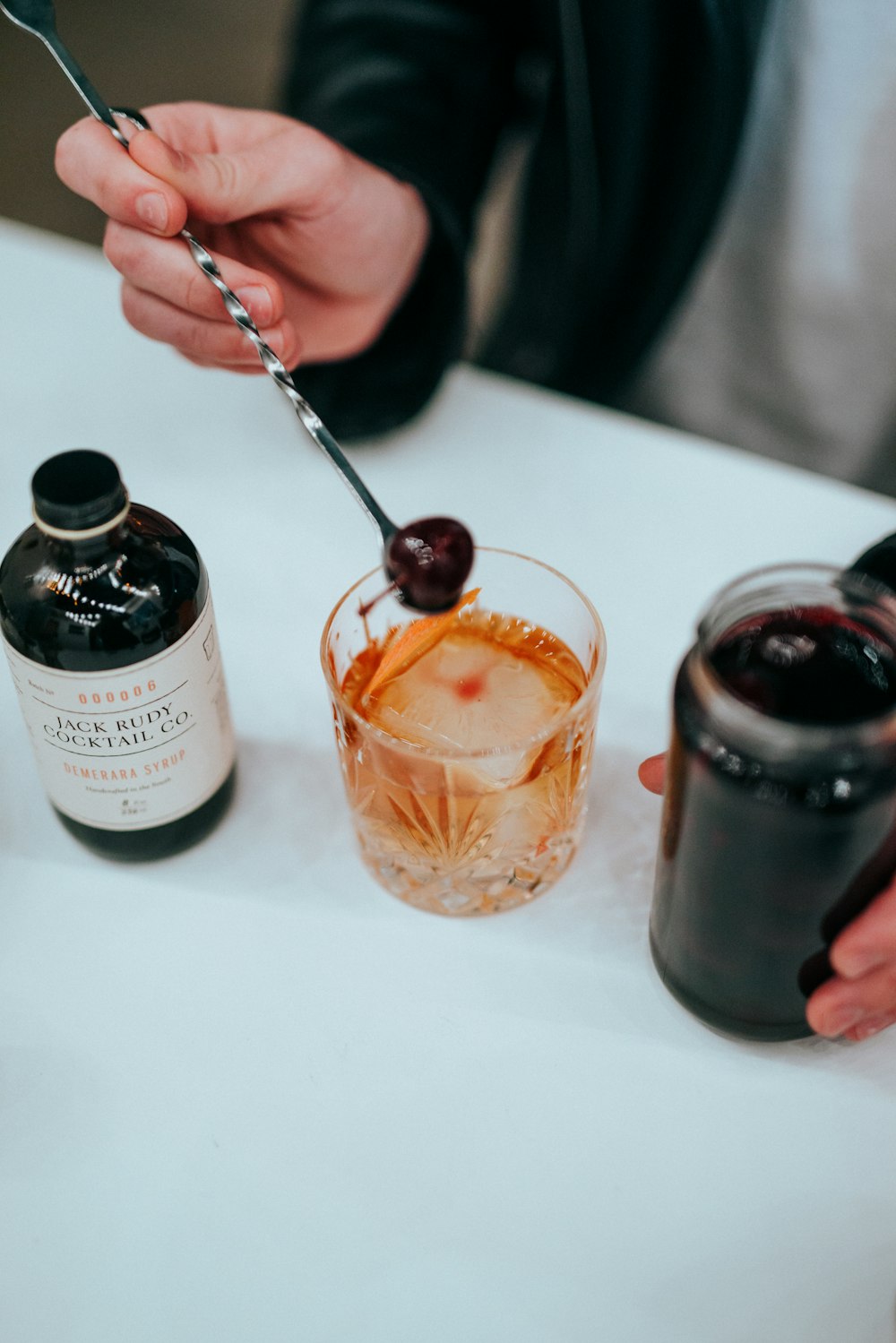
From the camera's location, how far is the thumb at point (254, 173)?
615mm

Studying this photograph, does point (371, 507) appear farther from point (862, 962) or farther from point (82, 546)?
point (862, 962)

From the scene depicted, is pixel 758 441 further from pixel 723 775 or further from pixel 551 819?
pixel 723 775

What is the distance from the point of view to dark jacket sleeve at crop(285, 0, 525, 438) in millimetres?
839

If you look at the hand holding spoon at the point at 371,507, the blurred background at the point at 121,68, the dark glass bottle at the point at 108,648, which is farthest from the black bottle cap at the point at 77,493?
the blurred background at the point at 121,68

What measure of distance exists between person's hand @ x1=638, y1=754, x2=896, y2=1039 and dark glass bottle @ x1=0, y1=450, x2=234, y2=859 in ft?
1.00

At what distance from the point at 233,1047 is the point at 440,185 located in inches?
26.6

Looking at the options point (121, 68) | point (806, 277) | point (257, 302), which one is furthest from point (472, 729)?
point (121, 68)

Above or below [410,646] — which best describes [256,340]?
above

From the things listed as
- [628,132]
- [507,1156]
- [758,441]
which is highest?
[628,132]

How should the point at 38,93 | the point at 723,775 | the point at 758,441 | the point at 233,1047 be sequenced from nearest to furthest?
the point at 723,775
the point at 233,1047
the point at 758,441
the point at 38,93

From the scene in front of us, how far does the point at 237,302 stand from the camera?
62cm

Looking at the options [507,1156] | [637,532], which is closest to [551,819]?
[507,1156]

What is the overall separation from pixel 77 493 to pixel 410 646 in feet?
0.62

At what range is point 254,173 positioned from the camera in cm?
67
